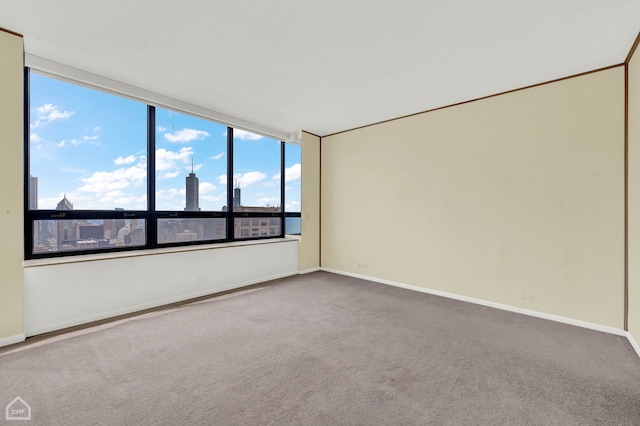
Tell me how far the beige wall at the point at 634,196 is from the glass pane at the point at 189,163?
17.0ft

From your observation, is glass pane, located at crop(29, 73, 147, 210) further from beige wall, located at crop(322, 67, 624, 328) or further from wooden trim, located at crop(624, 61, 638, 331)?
wooden trim, located at crop(624, 61, 638, 331)

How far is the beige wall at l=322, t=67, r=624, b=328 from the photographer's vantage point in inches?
114

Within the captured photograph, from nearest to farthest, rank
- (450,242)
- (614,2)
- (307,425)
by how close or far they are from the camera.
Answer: (307,425)
(614,2)
(450,242)

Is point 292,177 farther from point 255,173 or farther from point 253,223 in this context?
point 253,223

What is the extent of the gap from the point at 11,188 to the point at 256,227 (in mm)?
3264

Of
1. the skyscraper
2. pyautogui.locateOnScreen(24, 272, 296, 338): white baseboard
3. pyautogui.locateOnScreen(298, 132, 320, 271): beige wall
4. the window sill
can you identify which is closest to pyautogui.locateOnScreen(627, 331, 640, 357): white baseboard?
pyautogui.locateOnScreen(298, 132, 320, 271): beige wall

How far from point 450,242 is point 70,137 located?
5.29 metres

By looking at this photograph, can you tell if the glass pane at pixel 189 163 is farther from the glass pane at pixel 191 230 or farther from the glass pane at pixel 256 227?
the glass pane at pixel 256 227

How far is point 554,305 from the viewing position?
3170 millimetres

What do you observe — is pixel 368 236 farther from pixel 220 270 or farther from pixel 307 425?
pixel 307 425

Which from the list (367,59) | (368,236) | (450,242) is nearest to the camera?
(367,59)

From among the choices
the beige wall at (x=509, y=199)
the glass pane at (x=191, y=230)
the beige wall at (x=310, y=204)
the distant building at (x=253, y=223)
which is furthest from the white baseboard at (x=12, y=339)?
the beige wall at (x=509, y=199)

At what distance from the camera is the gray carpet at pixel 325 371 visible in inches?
66.1

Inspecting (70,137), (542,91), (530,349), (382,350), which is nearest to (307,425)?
(382,350)
